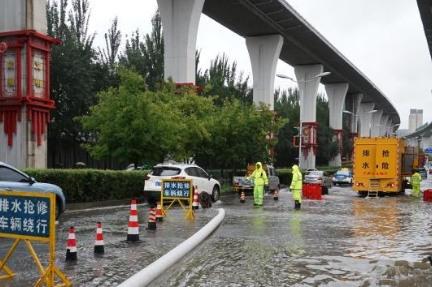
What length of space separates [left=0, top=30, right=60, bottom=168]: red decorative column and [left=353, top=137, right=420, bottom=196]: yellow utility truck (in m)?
18.4

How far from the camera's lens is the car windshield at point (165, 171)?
21766 millimetres

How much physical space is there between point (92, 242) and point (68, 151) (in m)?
33.5

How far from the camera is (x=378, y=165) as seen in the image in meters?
33.3

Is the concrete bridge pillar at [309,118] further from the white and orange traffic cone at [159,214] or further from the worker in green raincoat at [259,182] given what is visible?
the white and orange traffic cone at [159,214]

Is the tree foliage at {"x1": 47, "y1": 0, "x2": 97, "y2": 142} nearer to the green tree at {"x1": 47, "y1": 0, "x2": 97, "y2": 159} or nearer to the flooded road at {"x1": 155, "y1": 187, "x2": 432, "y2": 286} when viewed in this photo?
the green tree at {"x1": 47, "y1": 0, "x2": 97, "y2": 159}

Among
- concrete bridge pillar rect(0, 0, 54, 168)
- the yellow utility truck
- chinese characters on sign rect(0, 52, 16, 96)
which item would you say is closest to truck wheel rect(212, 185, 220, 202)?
concrete bridge pillar rect(0, 0, 54, 168)

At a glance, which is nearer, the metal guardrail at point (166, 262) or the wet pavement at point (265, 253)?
the metal guardrail at point (166, 262)

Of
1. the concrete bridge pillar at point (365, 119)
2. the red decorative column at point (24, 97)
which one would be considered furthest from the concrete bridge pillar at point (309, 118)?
the red decorative column at point (24, 97)

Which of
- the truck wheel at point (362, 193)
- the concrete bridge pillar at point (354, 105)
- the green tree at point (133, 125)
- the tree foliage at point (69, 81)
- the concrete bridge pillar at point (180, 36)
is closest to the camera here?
the green tree at point (133, 125)

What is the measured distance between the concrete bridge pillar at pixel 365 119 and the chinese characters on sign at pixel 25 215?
102 m

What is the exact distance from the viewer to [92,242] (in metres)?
11.6

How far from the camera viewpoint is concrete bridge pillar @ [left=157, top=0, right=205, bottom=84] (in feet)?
120

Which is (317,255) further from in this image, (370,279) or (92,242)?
(92,242)

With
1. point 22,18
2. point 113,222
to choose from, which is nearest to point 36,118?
point 22,18
